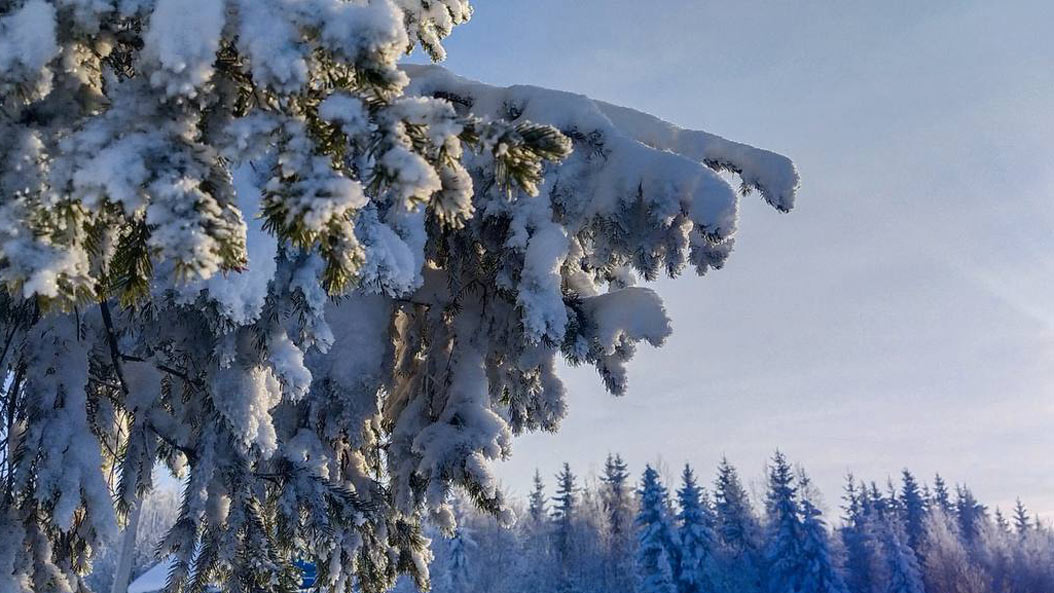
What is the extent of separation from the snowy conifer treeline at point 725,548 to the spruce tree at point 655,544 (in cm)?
6

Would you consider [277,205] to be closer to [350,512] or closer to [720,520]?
[350,512]

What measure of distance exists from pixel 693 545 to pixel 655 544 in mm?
2731

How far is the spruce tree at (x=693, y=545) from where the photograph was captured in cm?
4216

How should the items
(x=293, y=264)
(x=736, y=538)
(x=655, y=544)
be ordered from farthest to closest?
(x=736, y=538) < (x=655, y=544) < (x=293, y=264)

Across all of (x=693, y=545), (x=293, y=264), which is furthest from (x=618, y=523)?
(x=293, y=264)

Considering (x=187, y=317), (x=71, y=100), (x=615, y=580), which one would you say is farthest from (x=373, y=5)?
(x=615, y=580)

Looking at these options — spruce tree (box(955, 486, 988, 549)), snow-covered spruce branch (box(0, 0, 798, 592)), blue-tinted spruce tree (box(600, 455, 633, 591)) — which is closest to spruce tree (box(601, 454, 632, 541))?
blue-tinted spruce tree (box(600, 455, 633, 591))

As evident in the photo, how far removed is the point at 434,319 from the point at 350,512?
A: 1509mm

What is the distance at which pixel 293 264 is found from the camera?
3.74 meters

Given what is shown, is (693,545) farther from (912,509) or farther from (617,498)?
(912,509)

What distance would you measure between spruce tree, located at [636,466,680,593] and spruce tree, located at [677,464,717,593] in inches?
25.9

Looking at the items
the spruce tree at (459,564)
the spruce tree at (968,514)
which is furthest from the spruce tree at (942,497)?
the spruce tree at (459,564)

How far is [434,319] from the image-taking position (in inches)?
206

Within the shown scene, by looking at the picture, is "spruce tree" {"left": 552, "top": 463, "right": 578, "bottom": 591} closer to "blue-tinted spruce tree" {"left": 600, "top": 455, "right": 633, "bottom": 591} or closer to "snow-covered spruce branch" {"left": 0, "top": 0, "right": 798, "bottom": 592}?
"blue-tinted spruce tree" {"left": 600, "top": 455, "right": 633, "bottom": 591}
